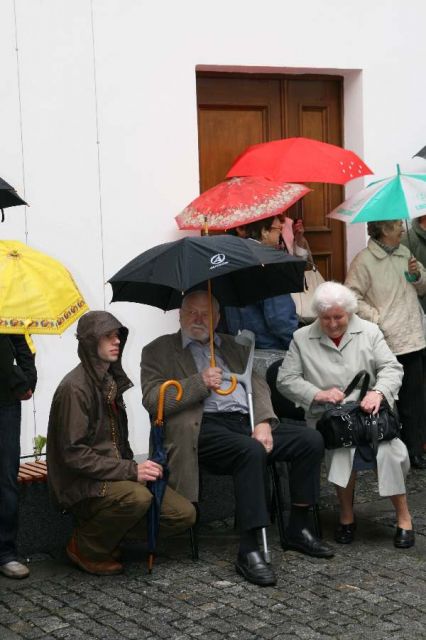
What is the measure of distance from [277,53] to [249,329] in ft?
7.35

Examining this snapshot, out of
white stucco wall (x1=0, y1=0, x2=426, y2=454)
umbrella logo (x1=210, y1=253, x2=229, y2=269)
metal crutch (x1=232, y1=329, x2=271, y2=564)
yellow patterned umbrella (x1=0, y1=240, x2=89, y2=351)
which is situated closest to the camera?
yellow patterned umbrella (x1=0, y1=240, x2=89, y2=351)

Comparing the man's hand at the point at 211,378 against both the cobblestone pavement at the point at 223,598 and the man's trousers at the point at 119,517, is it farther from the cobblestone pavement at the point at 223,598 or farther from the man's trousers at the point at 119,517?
the cobblestone pavement at the point at 223,598

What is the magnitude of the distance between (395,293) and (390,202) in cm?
78

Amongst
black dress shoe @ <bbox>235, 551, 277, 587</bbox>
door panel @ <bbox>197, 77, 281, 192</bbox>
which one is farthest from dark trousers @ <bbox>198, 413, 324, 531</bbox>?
door panel @ <bbox>197, 77, 281, 192</bbox>

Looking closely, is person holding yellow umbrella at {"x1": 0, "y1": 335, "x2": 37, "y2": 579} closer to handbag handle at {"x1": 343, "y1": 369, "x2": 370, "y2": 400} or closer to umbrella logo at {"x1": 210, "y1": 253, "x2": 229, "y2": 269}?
umbrella logo at {"x1": 210, "y1": 253, "x2": 229, "y2": 269}

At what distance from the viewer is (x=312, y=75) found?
28.3 feet

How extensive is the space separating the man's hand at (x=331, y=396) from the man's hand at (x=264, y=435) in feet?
1.10

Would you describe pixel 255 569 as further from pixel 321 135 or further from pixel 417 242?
pixel 321 135

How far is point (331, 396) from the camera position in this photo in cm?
633

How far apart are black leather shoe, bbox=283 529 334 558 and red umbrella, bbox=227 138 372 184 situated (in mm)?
2171

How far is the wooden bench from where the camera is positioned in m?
6.15

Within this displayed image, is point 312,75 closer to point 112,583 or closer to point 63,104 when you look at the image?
point 63,104

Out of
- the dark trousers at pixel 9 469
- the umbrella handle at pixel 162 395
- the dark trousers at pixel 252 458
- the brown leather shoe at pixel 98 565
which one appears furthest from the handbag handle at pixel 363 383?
the dark trousers at pixel 9 469

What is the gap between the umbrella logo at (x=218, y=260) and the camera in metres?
5.72
